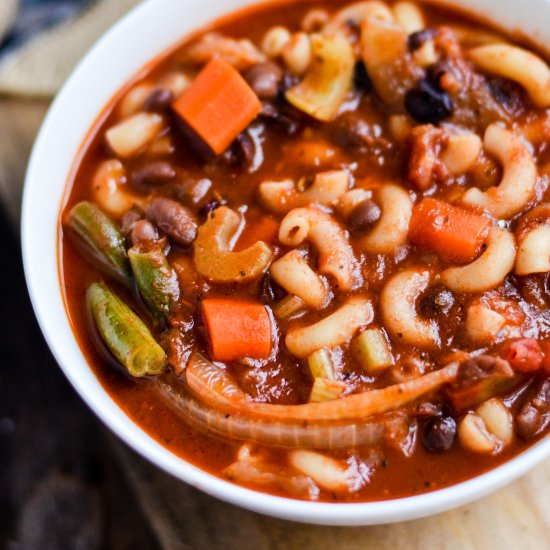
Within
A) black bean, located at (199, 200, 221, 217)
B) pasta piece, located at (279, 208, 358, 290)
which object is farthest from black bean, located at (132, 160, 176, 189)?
pasta piece, located at (279, 208, 358, 290)

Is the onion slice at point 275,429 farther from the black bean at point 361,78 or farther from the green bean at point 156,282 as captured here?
the black bean at point 361,78

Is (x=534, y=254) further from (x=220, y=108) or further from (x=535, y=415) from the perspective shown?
(x=220, y=108)

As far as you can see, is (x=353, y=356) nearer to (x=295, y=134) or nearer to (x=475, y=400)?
(x=475, y=400)

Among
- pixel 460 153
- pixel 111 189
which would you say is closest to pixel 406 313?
pixel 460 153

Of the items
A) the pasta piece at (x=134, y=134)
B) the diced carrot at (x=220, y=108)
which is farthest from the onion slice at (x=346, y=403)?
the pasta piece at (x=134, y=134)

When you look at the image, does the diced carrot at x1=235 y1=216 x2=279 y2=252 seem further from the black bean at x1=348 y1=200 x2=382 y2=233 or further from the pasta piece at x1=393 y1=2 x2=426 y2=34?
the pasta piece at x1=393 y1=2 x2=426 y2=34

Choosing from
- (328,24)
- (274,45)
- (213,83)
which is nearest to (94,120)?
(213,83)
